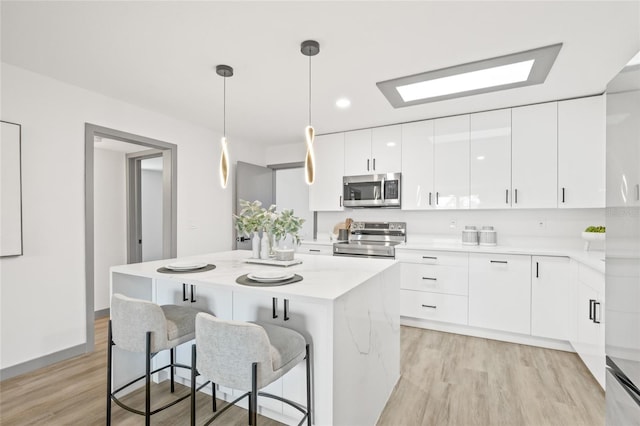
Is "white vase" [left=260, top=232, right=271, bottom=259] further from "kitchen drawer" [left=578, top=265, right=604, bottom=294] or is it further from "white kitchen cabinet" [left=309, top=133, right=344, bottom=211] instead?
"kitchen drawer" [left=578, top=265, right=604, bottom=294]

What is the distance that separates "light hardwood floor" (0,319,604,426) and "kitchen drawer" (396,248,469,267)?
88 centimetres

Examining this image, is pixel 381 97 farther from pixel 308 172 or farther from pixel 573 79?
pixel 573 79

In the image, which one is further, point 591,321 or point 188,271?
point 591,321

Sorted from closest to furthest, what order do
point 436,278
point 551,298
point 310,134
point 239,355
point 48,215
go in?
point 239,355 → point 310,134 → point 48,215 → point 551,298 → point 436,278

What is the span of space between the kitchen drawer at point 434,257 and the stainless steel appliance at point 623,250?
2.07m

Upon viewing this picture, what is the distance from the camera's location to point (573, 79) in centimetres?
259

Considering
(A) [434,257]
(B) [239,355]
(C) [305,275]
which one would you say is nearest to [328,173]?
(A) [434,257]

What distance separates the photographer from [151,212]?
518 centimetres

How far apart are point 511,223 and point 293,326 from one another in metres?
3.04

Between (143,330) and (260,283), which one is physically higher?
(260,283)

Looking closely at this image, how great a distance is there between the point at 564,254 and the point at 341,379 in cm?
259

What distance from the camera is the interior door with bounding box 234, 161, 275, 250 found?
14.1ft

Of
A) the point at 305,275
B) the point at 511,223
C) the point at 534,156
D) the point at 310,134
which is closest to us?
the point at 305,275

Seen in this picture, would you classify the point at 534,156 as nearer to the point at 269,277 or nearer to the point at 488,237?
the point at 488,237
